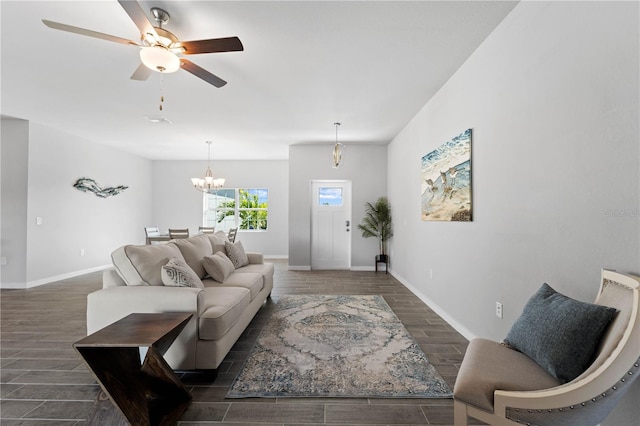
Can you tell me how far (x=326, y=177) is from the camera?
247 inches

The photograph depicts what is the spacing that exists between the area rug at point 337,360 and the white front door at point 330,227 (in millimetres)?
2994

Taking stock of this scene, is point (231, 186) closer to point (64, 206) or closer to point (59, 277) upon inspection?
point (64, 206)

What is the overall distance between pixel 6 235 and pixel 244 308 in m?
4.81

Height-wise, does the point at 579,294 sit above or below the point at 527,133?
below

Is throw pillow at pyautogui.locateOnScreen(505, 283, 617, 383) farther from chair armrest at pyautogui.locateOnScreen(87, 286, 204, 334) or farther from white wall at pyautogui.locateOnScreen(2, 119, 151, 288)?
white wall at pyautogui.locateOnScreen(2, 119, 151, 288)

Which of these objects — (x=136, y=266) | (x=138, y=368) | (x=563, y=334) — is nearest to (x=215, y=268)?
(x=136, y=266)

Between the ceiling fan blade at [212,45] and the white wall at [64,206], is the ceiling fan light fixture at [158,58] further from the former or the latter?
the white wall at [64,206]

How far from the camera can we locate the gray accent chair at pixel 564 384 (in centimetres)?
103

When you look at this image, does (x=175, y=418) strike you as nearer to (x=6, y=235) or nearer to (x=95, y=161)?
(x=6, y=235)

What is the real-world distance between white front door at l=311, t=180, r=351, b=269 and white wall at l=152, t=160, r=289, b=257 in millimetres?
1728

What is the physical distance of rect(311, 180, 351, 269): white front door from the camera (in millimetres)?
6410

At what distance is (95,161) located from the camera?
6070 millimetres

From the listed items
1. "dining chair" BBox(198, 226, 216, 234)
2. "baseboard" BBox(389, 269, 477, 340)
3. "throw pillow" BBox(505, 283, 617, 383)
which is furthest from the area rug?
"dining chair" BBox(198, 226, 216, 234)

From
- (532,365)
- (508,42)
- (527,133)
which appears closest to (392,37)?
(508,42)
